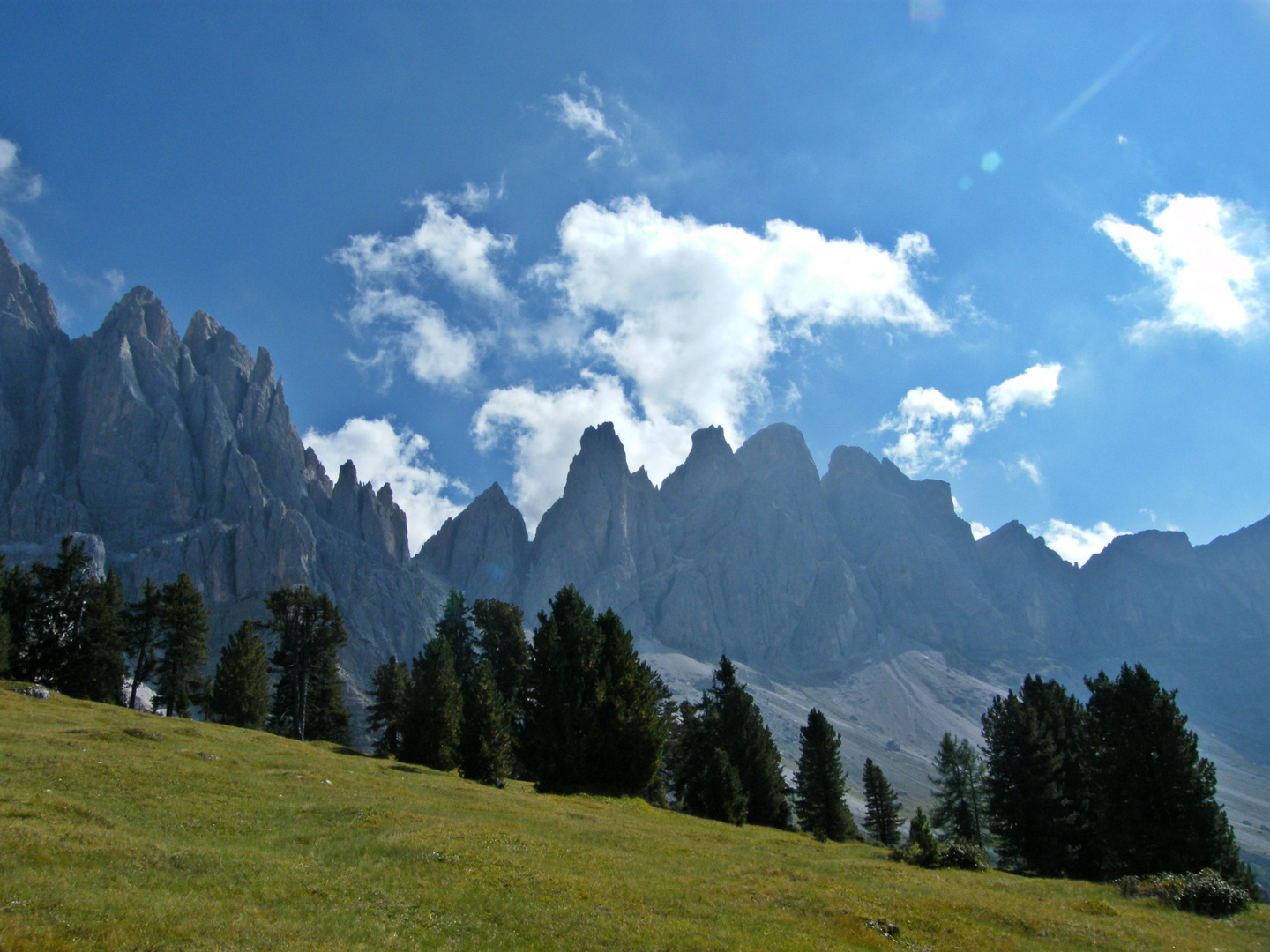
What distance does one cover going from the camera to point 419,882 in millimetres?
17188

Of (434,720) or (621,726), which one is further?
(434,720)

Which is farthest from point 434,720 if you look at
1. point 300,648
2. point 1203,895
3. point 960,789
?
point 960,789

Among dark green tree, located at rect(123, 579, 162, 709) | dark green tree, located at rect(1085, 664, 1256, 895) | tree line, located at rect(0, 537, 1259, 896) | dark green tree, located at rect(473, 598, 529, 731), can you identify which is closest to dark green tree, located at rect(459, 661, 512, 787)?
tree line, located at rect(0, 537, 1259, 896)

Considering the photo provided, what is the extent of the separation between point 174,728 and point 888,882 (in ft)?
134

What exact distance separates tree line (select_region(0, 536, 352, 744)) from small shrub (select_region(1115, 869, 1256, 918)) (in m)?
62.8

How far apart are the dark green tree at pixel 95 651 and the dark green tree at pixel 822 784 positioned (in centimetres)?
6273

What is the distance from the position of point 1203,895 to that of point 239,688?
7172 cm

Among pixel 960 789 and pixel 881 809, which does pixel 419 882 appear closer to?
pixel 881 809

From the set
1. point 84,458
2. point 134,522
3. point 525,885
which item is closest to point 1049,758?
point 525,885

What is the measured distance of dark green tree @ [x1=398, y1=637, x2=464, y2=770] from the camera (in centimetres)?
5378

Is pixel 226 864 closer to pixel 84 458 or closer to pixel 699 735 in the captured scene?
pixel 699 735

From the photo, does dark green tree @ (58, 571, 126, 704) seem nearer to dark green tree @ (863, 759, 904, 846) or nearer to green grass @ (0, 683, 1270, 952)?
green grass @ (0, 683, 1270, 952)

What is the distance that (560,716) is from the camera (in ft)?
151

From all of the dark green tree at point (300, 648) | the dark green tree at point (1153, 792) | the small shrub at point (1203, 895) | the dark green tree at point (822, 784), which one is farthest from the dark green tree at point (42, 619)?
the dark green tree at point (1153, 792)
